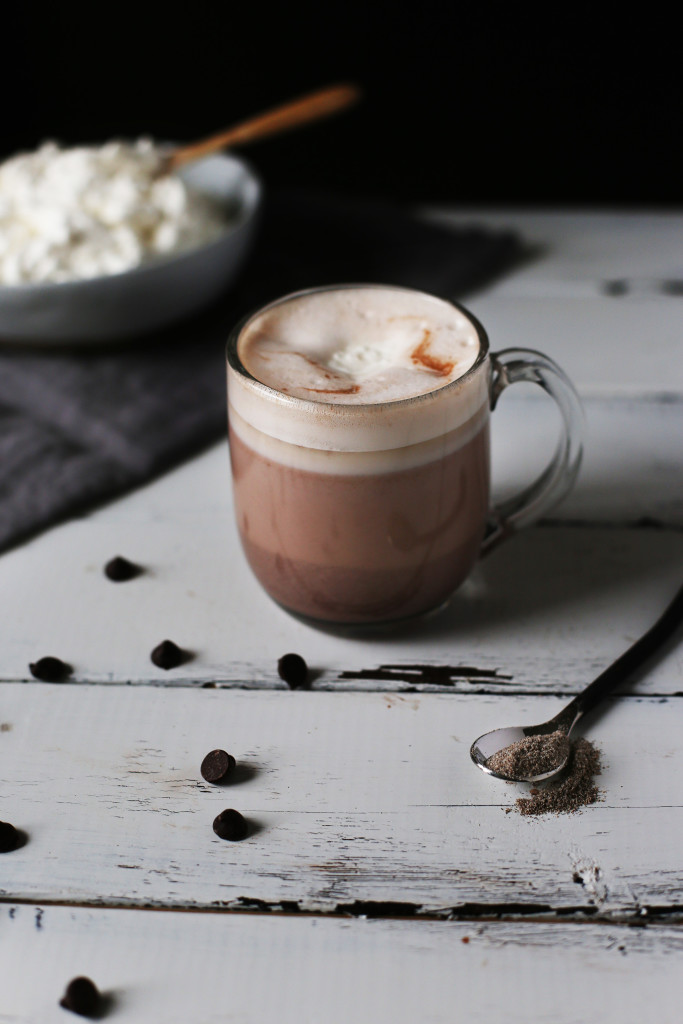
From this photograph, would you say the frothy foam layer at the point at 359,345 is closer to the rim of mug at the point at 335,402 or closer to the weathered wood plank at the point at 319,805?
the rim of mug at the point at 335,402

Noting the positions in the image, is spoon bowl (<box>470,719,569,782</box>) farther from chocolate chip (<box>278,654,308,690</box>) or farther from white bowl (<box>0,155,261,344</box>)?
white bowl (<box>0,155,261,344</box>)

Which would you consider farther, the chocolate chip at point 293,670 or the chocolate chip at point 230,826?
the chocolate chip at point 293,670

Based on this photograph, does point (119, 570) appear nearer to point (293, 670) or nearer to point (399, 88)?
point (293, 670)

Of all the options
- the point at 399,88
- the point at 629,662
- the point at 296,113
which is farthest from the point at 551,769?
the point at 399,88

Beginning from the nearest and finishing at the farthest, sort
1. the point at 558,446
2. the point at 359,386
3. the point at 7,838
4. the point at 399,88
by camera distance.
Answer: the point at 7,838
the point at 359,386
the point at 558,446
the point at 399,88

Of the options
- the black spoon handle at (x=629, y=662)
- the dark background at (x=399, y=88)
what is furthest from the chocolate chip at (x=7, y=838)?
the dark background at (x=399, y=88)

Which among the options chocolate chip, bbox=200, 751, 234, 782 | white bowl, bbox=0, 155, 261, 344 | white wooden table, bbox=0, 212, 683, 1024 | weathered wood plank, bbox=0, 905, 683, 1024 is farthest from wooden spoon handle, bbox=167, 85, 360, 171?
weathered wood plank, bbox=0, 905, 683, 1024
